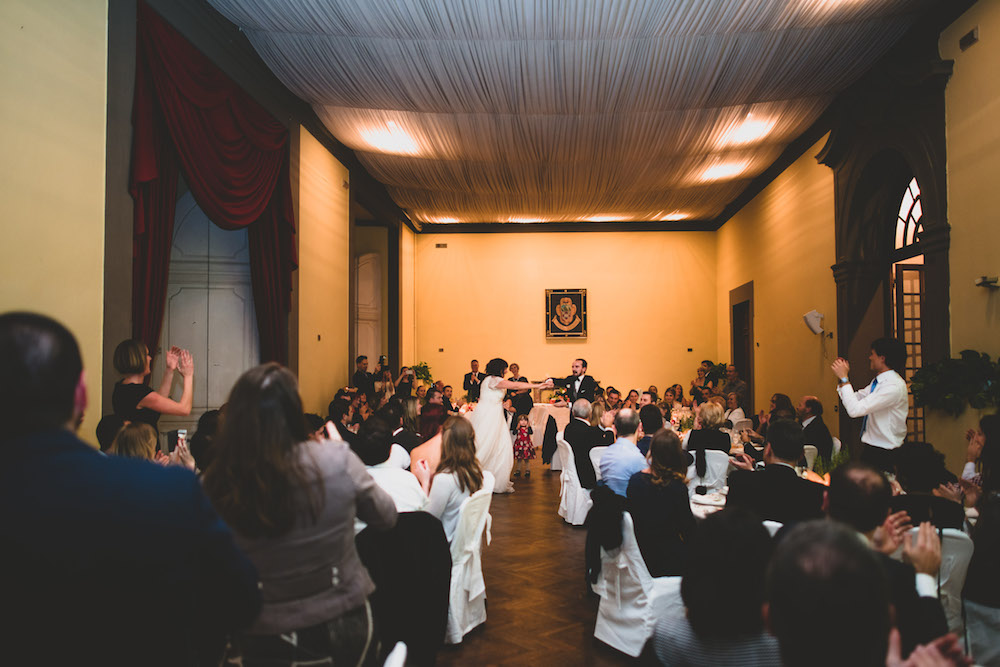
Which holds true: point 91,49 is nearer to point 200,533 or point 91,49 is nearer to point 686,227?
point 200,533

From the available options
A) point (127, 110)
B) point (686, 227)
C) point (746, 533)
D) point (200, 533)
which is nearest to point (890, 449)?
point (746, 533)

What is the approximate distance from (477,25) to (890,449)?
468 centimetres

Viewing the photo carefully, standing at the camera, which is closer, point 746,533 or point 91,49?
point 746,533

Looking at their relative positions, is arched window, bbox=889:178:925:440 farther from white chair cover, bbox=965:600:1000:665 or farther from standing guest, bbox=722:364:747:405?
white chair cover, bbox=965:600:1000:665

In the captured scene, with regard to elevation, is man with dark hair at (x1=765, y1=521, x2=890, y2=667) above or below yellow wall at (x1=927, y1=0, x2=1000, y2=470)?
below

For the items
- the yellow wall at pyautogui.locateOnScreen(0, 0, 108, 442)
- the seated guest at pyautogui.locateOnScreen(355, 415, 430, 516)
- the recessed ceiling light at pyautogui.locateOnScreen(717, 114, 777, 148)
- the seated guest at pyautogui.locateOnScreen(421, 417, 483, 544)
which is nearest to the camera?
the seated guest at pyautogui.locateOnScreen(355, 415, 430, 516)

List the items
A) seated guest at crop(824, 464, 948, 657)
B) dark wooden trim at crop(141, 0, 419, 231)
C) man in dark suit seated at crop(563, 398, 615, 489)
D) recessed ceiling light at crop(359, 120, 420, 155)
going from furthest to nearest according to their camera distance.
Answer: recessed ceiling light at crop(359, 120, 420, 155) → man in dark suit seated at crop(563, 398, 615, 489) → dark wooden trim at crop(141, 0, 419, 231) → seated guest at crop(824, 464, 948, 657)

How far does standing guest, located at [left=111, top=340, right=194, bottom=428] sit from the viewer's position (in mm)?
3533

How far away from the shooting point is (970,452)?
3.70m

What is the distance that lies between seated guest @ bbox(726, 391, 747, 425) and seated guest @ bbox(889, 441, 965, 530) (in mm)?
5517

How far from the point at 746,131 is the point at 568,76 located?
308 cm

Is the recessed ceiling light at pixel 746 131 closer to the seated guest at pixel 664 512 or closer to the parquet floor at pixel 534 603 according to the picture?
the parquet floor at pixel 534 603

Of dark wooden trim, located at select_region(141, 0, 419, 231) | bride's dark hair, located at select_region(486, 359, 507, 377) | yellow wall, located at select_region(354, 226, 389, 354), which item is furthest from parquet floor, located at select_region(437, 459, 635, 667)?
yellow wall, located at select_region(354, 226, 389, 354)

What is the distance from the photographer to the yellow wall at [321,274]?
7613mm
